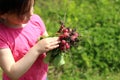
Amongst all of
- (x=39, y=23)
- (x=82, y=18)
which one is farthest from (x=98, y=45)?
(x=39, y=23)

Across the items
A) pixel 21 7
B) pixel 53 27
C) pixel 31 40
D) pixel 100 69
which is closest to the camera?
pixel 21 7

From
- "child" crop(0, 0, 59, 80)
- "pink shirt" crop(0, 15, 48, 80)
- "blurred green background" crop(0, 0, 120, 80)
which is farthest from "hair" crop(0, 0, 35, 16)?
"blurred green background" crop(0, 0, 120, 80)

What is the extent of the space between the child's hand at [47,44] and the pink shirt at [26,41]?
124mm

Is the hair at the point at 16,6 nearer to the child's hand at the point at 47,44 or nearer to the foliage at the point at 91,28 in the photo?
the child's hand at the point at 47,44

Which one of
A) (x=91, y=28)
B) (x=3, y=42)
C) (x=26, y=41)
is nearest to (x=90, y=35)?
(x=91, y=28)

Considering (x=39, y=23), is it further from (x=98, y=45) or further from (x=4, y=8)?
(x=98, y=45)

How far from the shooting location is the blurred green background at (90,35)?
4328 mm

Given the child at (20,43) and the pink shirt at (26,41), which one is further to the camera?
the pink shirt at (26,41)

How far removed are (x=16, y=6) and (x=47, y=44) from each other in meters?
0.29

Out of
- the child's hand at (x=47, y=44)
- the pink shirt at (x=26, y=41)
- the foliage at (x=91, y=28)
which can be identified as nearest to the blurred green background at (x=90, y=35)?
the foliage at (x=91, y=28)

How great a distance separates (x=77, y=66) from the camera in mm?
4410

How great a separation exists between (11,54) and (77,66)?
83.4 inches

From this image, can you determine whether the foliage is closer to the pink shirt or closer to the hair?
the pink shirt

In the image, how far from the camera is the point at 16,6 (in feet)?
7.43
